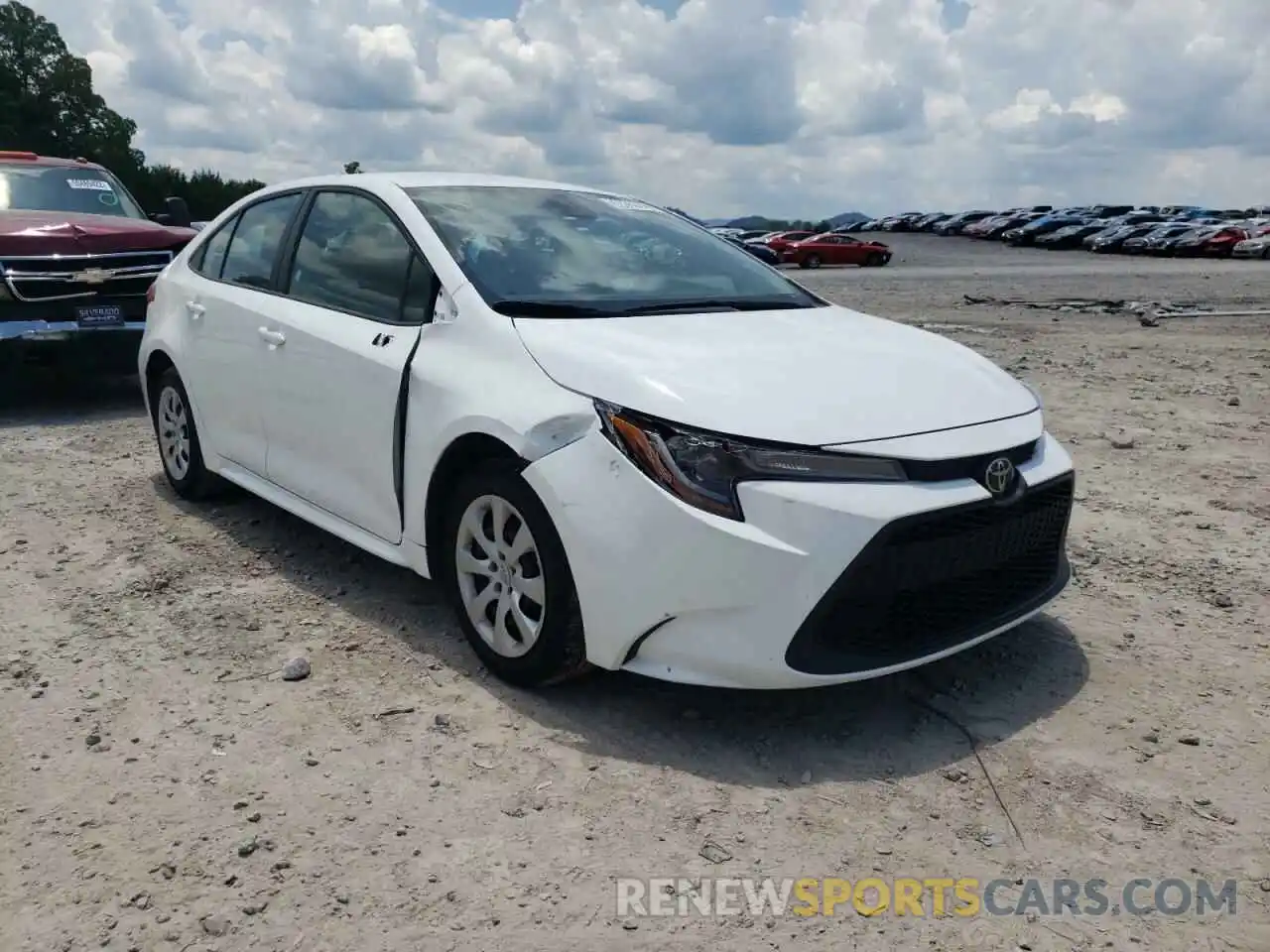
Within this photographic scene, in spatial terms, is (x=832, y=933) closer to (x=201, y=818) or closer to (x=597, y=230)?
(x=201, y=818)

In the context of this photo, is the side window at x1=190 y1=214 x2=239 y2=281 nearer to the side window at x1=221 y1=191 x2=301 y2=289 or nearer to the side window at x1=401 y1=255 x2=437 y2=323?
the side window at x1=221 y1=191 x2=301 y2=289

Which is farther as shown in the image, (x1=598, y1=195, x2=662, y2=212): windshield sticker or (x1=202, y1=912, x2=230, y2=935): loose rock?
Answer: (x1=598, y1=195, x2=662, y2=212): windshield sticker

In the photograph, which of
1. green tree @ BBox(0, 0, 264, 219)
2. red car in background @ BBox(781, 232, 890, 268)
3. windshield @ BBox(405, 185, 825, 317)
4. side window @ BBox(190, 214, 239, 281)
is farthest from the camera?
green tree @ BBox(0, 0, 264, 219)

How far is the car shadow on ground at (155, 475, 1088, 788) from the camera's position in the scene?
320 cm

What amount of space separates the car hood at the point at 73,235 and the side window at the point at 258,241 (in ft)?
11.0

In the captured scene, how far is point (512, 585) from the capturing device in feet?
11.5

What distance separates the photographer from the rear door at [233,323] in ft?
15.6

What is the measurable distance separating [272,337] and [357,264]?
19.9 inches

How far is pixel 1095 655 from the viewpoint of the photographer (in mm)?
3848

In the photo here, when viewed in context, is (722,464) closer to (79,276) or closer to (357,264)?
(357,264)

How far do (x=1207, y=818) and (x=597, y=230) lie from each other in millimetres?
2791

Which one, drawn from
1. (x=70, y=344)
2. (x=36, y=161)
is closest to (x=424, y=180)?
(x=70, y=344)

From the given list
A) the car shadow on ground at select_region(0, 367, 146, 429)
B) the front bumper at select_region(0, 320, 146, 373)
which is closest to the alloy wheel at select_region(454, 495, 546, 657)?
the front bumper at select_region(0, 320, 146, 373)

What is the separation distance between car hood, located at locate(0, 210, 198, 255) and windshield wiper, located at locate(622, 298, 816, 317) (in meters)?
5.71
